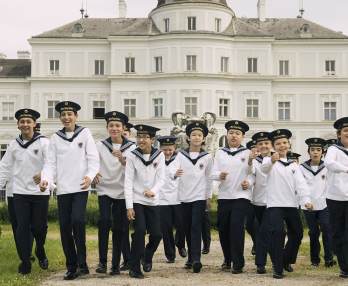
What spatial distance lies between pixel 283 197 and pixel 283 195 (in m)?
0.03

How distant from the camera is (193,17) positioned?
5006 cm

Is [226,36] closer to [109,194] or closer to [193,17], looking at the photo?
[193,17]

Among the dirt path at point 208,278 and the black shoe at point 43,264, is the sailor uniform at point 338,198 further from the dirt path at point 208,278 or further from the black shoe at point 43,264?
the black shoe at point 43,264

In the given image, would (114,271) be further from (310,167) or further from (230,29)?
(230,29)

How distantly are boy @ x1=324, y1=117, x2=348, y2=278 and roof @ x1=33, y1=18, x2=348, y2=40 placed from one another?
4308cm

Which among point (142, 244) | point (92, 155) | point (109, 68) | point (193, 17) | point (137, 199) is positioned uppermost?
point (193, 17)

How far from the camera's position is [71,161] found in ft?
27.5

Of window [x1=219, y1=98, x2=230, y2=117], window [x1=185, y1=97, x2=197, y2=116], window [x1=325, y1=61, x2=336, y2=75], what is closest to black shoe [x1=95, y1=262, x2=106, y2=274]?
window [x1=185, y1=97, x2=197, y2=116]

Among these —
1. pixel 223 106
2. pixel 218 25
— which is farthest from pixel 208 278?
pixel 218 25

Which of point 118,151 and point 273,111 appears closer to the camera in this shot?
point 118,151

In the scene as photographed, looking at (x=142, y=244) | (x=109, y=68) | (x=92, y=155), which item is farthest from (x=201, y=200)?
(x=109, y=68)

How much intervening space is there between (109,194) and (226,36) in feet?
142

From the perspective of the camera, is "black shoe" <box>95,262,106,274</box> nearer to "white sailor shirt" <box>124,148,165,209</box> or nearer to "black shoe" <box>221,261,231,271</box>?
"white sailor shirt" <box>124,148,165,209</box>

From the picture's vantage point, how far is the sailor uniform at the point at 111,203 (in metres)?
8.67
